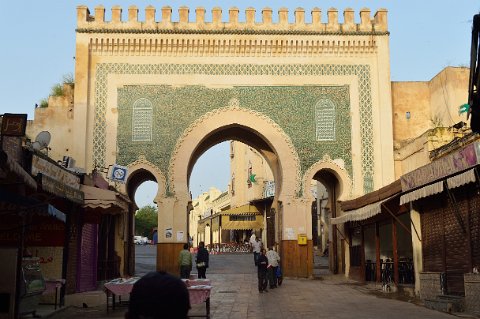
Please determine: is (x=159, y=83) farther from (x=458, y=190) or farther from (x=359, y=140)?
(x=458, y=190)

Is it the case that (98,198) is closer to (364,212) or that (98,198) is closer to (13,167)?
(13,167)

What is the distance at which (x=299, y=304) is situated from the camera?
12.3 m

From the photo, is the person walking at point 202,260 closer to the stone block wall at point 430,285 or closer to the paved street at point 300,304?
the paved street at point 300,304

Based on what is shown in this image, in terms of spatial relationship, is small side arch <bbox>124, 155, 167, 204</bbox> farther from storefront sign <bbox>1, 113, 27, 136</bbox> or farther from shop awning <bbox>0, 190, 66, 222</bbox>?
A: storefront sign <bbox>1, 113, 27, 136</bbox>

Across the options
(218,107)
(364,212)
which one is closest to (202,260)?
(364,212)

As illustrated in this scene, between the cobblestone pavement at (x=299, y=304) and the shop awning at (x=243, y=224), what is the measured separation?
56.1 ft

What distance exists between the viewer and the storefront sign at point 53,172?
9.90 metres

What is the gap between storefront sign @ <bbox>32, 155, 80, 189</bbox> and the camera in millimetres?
9898

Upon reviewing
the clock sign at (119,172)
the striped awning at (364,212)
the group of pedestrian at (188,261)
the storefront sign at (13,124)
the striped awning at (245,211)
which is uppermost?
the clock sign at (119,172)

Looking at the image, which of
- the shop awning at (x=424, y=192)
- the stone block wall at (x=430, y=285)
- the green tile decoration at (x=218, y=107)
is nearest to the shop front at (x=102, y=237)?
the green tile decoration at (x=218, y=107)

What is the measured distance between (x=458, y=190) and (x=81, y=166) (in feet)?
41.3

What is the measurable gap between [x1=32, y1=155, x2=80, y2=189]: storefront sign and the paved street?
2388mm

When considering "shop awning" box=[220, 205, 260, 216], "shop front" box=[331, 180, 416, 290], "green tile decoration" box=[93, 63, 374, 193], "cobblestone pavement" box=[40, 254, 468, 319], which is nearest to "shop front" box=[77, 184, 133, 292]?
"cobblestone pavement" box=[40, 254, 468, 319]

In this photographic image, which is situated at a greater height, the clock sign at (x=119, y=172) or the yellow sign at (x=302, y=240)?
the clock sign at (x=119, y=172)
